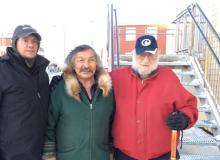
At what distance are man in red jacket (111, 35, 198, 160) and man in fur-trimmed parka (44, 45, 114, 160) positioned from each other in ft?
0.45

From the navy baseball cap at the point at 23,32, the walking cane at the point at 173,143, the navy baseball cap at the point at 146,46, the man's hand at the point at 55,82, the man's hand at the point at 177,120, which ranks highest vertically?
the navy baseball cap at the point at 23,32

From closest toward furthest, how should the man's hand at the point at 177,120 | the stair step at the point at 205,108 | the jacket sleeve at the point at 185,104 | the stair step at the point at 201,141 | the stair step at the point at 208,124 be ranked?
the man's hand at the point at 177,120 < the jacket sleeve at the point at 185,104 < the stair step at the point at 201,141 < the stair step at the point at 208,124 < the stair step at the point at 205,108

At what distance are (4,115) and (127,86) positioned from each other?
Answer: 940 millimetres

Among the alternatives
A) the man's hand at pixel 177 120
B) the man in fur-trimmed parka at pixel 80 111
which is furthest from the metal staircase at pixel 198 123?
the man in fur-trimmed parka at pixel 80 111

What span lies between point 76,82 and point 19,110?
464 millimetres

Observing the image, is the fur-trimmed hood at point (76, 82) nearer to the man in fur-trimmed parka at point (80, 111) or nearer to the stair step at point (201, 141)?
the man in fur-trimmed parka at point (80, 111)

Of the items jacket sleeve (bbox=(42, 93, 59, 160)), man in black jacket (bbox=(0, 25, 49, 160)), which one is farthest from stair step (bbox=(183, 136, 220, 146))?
man in black jacket (bbox=(0, 25, 49, 160))

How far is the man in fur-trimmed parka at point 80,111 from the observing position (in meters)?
2.21

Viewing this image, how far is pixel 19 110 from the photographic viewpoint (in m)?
2.01

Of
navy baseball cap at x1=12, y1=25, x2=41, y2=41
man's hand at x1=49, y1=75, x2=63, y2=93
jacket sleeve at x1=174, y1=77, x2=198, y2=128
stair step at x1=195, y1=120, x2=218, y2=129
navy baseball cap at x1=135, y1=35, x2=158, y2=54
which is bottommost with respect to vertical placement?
stair step at x1=195, y1=120, x2=218, y2=129

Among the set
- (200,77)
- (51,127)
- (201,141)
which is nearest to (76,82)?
(51,127)

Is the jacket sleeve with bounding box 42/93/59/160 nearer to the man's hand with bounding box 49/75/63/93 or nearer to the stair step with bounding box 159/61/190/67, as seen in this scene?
the man's hand with bounding box 49/75/63/93

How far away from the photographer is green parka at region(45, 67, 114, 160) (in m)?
2.21

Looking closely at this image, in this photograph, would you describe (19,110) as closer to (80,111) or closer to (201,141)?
(80,111)
